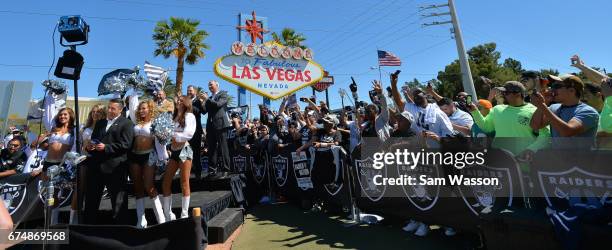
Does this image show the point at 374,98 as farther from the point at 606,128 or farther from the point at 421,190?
the point at 606,128

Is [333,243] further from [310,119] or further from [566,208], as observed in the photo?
[310,119]

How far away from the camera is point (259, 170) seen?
9039 mm

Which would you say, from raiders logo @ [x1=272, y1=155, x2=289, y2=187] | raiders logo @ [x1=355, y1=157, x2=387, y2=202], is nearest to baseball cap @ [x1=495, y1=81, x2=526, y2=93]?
raiders logo @ [x1=355, y1=157, x2=387, y2=202]

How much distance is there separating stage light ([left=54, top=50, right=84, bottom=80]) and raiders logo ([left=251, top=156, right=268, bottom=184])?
496 cm

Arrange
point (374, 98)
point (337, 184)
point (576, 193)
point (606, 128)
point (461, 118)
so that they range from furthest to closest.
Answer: point (374, 98) → point (337, 184) → point (461, 118) → point (606, 128) → point (576, 193)

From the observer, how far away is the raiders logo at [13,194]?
5727 mm

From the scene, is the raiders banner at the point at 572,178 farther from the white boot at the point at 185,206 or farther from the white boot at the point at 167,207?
the white boot at the point at 167,207

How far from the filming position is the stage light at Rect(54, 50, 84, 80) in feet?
14.3

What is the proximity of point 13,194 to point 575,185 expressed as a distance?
24.6 ft

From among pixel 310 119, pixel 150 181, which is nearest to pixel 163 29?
pixel 310 119

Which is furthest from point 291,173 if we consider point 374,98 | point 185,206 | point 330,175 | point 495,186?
point 495,186

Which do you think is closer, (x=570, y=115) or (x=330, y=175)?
(x=570, y=115)

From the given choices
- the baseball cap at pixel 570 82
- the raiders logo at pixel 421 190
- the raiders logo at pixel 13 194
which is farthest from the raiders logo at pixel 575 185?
the raiders logo at pixel 13 194

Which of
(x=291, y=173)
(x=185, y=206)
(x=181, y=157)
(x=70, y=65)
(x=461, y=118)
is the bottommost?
(x=185, y=206)
